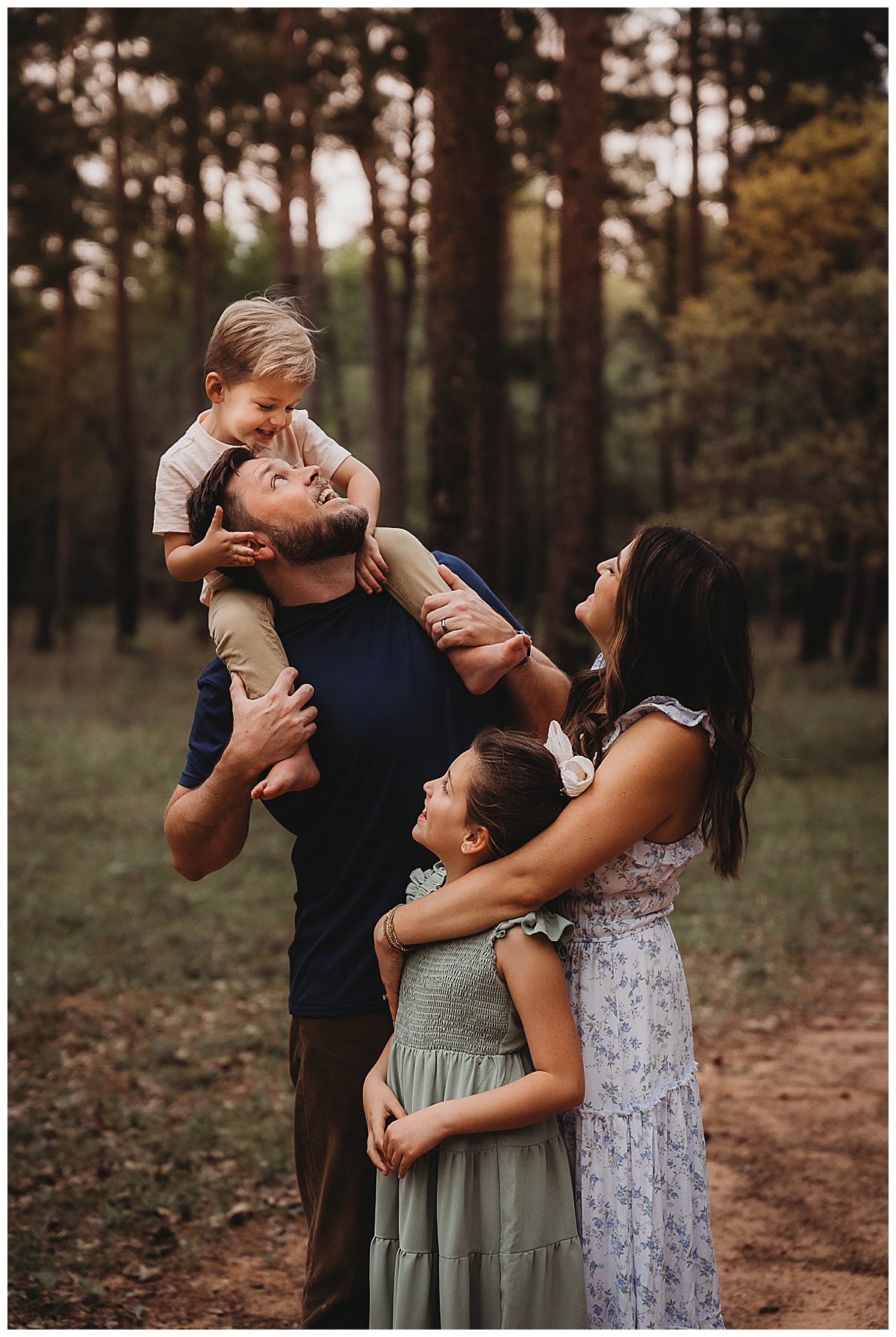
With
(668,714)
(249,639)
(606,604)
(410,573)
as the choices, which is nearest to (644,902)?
(668,714)

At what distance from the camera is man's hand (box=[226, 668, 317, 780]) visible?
243 centimetres

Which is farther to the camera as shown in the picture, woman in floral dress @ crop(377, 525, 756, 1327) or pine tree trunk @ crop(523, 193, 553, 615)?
pine tree trunk @ crop(523, 193, 553, 615)

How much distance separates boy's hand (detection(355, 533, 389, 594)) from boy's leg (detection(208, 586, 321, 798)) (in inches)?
9.2

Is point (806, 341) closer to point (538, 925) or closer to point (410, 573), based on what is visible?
point (410, 573)

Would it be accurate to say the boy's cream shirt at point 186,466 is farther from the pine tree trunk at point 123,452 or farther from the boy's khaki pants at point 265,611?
the pine tree trunk at point 123,452

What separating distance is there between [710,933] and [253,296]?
264 inches

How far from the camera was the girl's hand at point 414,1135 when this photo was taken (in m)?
2.16

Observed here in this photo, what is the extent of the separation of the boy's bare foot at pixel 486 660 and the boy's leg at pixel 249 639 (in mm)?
401

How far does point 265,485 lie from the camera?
2631 millimetres

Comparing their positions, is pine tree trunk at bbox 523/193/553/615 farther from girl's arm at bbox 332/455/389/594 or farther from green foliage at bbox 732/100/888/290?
girl's arm at bbox 332/455/389/594

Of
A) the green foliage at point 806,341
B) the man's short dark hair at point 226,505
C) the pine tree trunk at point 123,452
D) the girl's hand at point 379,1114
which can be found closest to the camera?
the girl's hand at point 379,1114

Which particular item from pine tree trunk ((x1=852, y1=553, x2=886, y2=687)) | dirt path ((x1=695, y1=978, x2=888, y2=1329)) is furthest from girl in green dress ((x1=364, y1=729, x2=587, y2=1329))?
pine tree trunk ((x1=852, y1=553, x2=886, y2=687))

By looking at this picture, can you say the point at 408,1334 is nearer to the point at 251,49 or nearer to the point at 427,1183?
the point at 427,1183

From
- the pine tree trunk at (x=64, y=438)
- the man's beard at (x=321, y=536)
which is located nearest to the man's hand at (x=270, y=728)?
the man's beard at (x=321, y=536)
